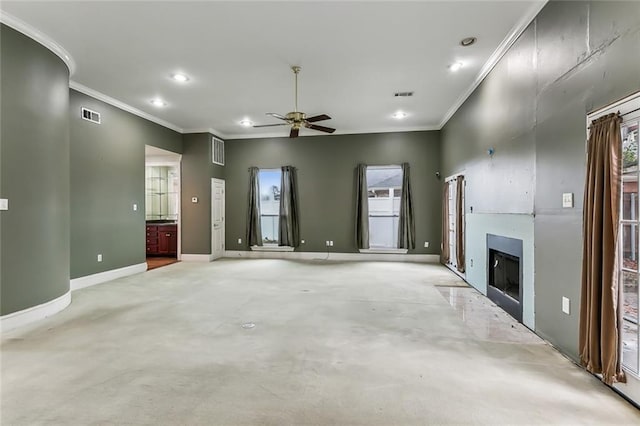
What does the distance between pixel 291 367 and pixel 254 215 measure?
6123 millimetres

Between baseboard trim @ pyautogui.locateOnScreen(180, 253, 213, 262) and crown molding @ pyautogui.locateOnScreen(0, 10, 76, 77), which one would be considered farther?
baseboard trim @ pyautogui.locateOnScreen(180, 253, 213, 262)

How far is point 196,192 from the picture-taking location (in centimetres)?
781

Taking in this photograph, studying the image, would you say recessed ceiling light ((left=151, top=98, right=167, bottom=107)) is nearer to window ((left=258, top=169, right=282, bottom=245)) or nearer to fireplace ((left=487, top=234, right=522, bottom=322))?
window ((left=258, top=169, right=282, bottom=245))

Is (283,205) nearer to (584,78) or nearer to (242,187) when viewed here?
(242,187)

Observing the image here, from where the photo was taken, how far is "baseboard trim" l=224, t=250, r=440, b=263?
7.66 metres

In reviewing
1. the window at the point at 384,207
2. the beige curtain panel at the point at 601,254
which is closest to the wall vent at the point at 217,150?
the window at the point at 384,207

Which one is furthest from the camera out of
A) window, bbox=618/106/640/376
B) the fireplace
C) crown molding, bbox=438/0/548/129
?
the fireplace

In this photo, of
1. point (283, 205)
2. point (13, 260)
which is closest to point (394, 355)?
point (13, 260)

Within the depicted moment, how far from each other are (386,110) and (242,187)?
4429 millimetres

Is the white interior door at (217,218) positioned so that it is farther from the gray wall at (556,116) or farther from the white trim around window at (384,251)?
the gray wall at (556,116)

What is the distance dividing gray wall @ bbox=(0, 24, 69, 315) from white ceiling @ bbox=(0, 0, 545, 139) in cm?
38

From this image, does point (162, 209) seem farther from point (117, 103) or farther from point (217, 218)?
point (117, 103)

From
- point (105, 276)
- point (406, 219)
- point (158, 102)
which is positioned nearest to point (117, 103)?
point (158, 102)

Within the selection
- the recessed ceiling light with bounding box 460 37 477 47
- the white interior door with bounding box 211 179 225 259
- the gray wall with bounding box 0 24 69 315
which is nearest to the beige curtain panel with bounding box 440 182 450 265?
the recessed ceiling light with bounding box 460 37 477 47
